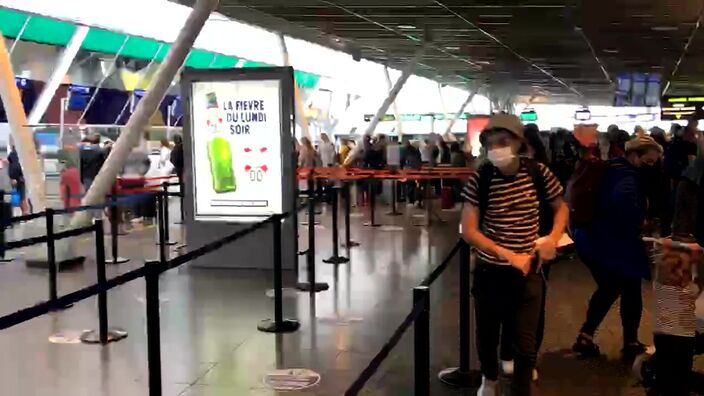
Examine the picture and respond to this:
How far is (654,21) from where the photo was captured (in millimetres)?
17297

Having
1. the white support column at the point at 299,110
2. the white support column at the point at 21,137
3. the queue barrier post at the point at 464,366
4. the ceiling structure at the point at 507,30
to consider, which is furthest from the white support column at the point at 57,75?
the queue barrier post at the point at 464,366

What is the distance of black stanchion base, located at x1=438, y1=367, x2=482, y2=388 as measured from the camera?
577 centimetres

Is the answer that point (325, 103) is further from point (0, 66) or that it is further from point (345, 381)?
point (345, 381)

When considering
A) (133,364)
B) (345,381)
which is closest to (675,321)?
(345,381)

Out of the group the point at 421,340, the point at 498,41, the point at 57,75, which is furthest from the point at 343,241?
the point at 57,75

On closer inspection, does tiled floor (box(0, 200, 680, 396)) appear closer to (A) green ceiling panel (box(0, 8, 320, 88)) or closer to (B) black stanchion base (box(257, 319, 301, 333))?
(B) black stanchion base (box(257, 319, 301, 333))

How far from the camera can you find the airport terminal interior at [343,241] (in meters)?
4.87

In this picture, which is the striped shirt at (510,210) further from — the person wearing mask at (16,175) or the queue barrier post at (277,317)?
the person wearing mask at (16,175)

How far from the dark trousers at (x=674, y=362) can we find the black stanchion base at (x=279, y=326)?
3.26m

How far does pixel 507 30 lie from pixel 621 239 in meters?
14.7

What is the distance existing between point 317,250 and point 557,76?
2780 centimetres

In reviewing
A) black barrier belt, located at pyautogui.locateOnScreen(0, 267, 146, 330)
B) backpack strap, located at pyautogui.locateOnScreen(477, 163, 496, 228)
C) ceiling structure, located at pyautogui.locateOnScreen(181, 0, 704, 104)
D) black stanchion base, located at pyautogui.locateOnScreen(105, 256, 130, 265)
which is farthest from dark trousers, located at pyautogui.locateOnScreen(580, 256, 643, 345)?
ceiling structure, located at pyautogui.locateOnScreen(181, 0, 704, 104)

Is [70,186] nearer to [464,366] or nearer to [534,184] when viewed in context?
[464,366]

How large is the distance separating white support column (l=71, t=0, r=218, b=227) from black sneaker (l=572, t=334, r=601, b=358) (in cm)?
703
